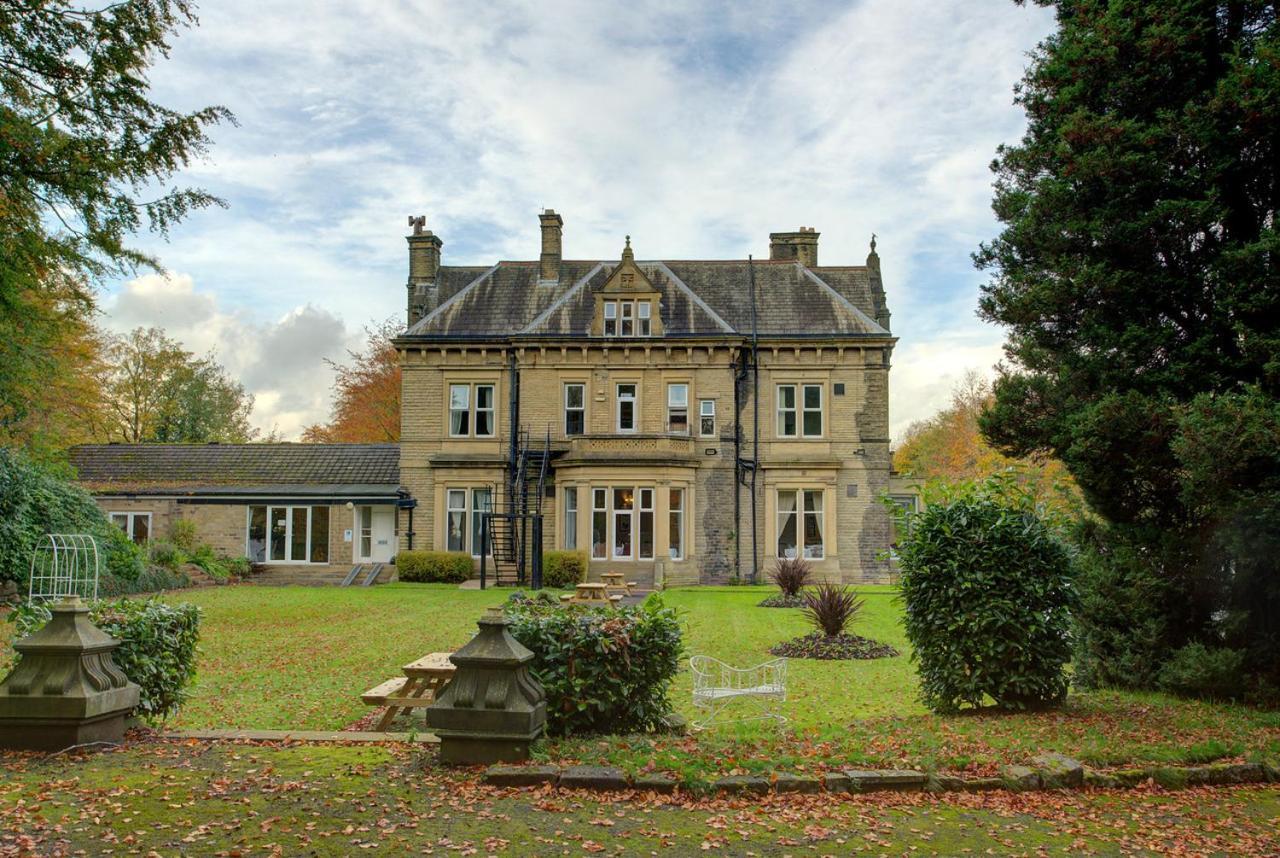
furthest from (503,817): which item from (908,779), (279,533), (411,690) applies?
(279,533)

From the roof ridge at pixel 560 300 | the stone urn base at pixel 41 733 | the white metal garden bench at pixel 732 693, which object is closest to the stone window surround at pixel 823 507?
the roof ridge at pixel 560 300

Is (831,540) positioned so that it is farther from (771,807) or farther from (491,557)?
(771,807)

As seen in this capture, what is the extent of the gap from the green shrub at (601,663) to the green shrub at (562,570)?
19.5 metres

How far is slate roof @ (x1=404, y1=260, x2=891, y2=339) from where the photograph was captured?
1196 inches

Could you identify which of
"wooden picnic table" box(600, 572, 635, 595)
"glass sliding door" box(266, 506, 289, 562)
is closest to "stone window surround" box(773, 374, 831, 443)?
"wooden picnic table" box(600, 572, 635, 595)

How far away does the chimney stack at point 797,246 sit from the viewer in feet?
109

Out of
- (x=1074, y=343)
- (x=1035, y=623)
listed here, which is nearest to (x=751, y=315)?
(x=1074, y=343)

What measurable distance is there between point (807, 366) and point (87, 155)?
76.9 feet

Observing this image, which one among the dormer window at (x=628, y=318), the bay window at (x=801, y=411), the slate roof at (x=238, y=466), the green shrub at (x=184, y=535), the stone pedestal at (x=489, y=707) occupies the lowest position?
the stone pedestal at (x=489, y=707)

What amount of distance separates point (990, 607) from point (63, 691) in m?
8.08

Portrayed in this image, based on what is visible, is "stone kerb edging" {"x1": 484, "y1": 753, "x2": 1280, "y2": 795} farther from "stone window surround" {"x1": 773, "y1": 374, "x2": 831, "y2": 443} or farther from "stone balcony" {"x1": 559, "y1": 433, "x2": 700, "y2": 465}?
"stone window surround" {"x1": 773, "y1": 374, "x2": 831, "y2": 443}

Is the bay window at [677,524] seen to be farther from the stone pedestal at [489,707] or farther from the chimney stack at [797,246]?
the stone pedestal at [489,707]

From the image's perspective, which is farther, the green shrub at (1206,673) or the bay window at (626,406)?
the bay window at (626,406)

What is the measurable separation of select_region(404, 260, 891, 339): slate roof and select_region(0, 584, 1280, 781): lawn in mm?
12456
